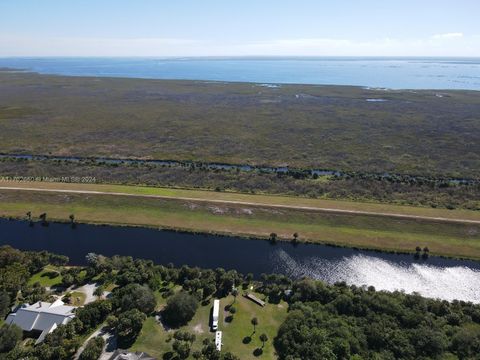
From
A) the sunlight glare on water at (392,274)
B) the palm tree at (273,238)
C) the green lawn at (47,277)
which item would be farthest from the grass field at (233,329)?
the palm tree at (273,238)

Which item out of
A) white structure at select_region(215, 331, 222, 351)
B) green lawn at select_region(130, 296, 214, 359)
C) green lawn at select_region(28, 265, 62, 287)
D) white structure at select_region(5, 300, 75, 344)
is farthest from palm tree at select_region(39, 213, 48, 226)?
white structure at select_region(215, 331, 222, 351)

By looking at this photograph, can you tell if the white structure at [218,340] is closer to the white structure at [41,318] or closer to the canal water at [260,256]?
the canal water at [260,256]

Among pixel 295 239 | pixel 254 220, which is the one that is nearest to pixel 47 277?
pixel 254 220

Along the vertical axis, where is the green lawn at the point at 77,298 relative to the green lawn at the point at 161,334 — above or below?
above

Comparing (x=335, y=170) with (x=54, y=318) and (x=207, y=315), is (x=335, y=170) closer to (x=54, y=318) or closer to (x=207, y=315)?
(x=207, y=315)

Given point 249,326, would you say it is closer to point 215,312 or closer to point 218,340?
point 215,312

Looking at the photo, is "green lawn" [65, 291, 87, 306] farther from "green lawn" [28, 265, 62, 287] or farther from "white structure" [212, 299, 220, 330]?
"white structure" [212, 299, 220, 330]
